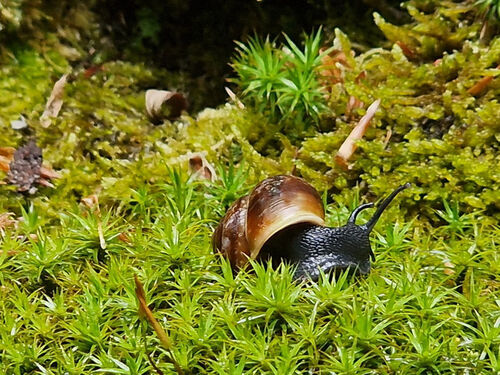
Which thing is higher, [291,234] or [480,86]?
[480,86]

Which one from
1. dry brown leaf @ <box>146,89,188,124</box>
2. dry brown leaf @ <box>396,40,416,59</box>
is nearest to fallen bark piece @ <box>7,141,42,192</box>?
dry brown leaf @ <box>146,89,188,124</box>

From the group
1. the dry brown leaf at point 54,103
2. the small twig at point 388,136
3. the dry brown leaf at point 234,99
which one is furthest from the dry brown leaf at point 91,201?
the small twig at point 388,136

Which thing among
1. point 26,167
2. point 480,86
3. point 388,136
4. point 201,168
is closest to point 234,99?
point 201,168

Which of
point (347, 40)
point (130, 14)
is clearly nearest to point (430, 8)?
point (347, 40)

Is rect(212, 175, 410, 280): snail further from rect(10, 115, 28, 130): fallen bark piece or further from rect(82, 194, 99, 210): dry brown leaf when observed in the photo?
rect(10, 115, 28, 130): fallen bark piece

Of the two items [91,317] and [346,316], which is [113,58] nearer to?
[91,317]

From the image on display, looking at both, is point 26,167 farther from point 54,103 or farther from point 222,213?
point 222,213

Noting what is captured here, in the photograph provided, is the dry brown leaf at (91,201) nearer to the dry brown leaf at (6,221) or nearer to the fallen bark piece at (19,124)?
the dry brown leaf at (6,221)
